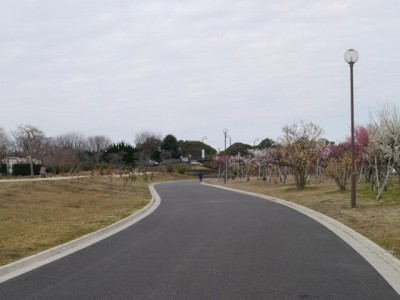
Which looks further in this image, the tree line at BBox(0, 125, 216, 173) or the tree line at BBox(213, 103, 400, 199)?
the tree line at BBox(0, 125, 216, 173)

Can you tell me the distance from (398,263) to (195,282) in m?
3.54

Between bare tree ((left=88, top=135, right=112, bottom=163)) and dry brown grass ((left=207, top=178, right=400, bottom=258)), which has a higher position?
bare tree ((left=88, top=135, right=112, bottom=163))

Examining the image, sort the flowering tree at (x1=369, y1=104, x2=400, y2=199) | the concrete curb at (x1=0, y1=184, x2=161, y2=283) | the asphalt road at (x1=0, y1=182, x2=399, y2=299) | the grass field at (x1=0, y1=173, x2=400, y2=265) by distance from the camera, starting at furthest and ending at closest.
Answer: the flowering tree at (x1=369, y1=104, x2=400, y2=199) < the grass field at (x1=0, y1=173, x2=400, y2=265) < the concrete curb at (x1=0, y1=184, x2=161, y2=283) < the asphalt road at (x1=0, y1=182, x2=399, y2=299)

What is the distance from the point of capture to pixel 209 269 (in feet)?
25.6

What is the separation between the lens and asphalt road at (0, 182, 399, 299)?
6.34 meters

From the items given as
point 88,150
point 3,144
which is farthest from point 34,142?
point 88,150

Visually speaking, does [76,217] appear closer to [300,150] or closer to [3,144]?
[300,150]

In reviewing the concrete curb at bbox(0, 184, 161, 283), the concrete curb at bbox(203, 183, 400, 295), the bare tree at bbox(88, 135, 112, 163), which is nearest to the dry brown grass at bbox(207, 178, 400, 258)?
the concrete curb at bbox(203, 183, 400, 295)

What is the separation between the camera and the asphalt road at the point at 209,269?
6.34 metres

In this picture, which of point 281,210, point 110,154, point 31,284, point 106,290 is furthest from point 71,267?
point 110,154

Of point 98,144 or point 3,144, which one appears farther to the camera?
point 98,144

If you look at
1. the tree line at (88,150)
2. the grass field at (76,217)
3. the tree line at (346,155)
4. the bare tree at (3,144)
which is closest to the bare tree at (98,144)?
the tree line at (88,150)

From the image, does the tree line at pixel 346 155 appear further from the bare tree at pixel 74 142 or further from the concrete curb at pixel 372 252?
the bare tree at pixel 74 142

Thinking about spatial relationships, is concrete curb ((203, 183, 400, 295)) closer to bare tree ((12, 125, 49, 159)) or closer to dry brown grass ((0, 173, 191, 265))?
dry brown grass ((0, 173, 191, 265))
